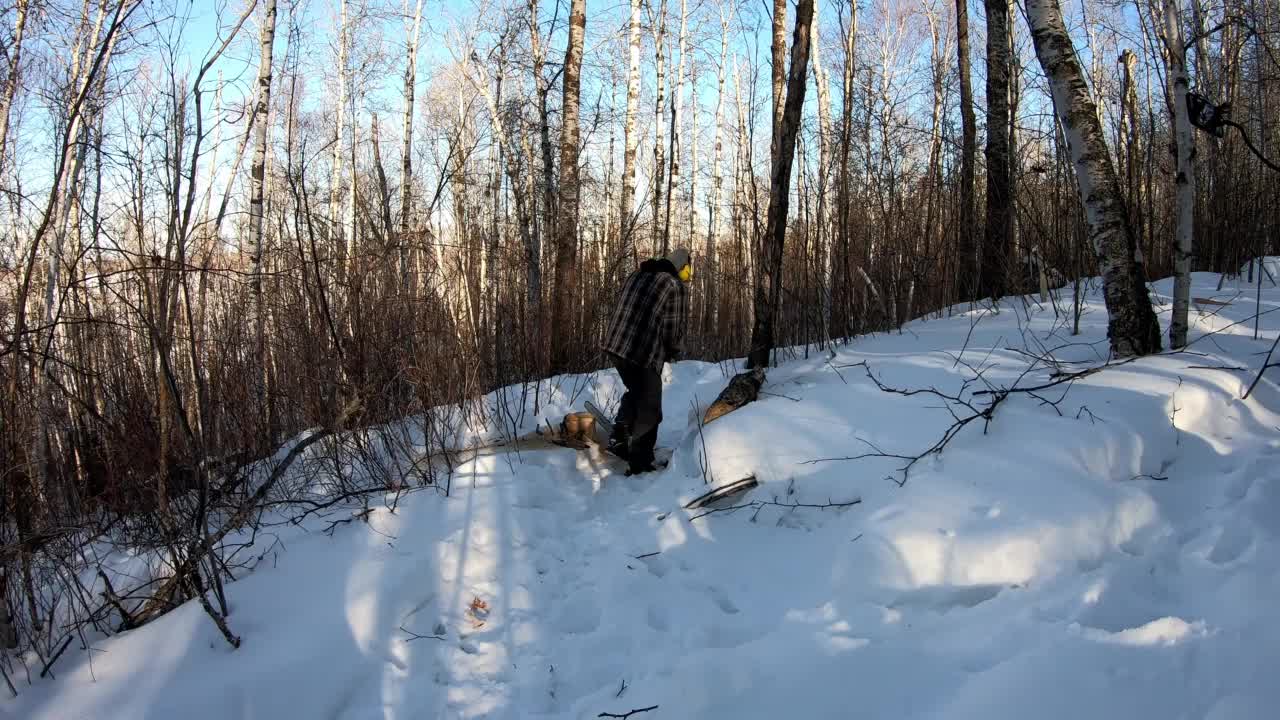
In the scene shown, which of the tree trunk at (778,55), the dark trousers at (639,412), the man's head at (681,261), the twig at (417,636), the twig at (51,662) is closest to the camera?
the twig at (51,662)

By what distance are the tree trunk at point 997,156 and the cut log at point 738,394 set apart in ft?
10.7

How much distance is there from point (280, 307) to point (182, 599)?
2275mm

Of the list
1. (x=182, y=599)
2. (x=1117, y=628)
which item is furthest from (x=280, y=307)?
(x=1117, y=628)

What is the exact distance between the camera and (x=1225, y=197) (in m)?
6.95

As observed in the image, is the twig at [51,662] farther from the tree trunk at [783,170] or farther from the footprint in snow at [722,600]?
the tree trunk at [783,170]

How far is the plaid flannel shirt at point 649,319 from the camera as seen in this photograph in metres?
4.34

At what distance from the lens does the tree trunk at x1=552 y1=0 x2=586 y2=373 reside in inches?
238

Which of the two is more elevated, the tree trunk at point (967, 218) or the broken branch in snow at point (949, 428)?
the tree trunk at point (967, 218)

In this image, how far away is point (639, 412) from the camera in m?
4.30

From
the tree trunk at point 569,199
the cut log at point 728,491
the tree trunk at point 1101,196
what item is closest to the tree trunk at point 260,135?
the tree trunk at point 569,199

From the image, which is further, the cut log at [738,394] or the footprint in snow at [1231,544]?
the cut log at [738,394]

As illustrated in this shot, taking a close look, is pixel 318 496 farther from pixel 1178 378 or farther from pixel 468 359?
pixel 1178 378

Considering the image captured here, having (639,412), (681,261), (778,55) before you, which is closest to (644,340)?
(639,412)

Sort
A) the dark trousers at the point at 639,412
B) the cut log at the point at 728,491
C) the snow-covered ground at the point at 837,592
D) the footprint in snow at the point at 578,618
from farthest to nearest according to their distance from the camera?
the dark trousers at the point at 639,412, the cut log at the point at 728,491, the footprint in snow at the point at 578,618, the snow-covered ground at the point at 837,592
